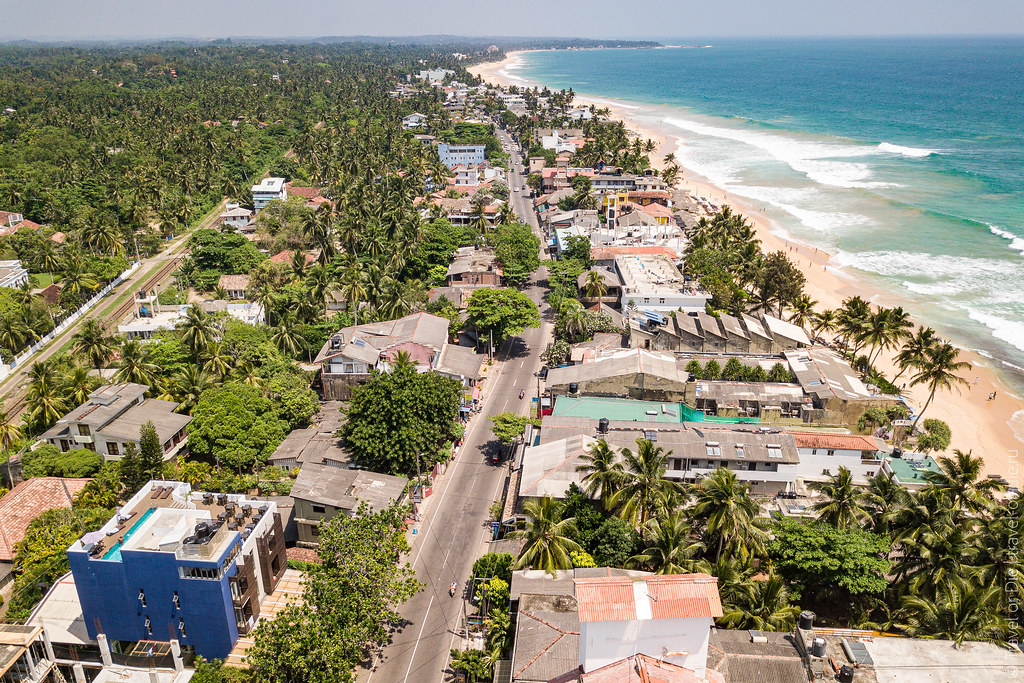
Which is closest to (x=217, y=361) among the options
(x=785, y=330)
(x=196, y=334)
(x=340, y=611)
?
(x=196, y=334)

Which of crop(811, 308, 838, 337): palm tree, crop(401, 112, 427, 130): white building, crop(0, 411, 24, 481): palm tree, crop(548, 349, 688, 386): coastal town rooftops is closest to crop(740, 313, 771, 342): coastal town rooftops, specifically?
crop(811, 308, 838, 337): palm tree

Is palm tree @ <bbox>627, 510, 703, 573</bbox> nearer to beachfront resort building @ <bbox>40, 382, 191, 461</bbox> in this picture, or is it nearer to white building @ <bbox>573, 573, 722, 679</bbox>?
white building @ <bbox>573, 573, 722, 679</bbox>

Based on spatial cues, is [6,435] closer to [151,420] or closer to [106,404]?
[106,404]

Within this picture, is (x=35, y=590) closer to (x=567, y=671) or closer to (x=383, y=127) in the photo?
(x=567, y=671)

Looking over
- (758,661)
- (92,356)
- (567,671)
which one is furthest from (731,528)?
(92,356)

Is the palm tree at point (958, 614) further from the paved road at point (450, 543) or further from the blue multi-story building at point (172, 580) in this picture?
the blue multi-story building at point (172, 580)
